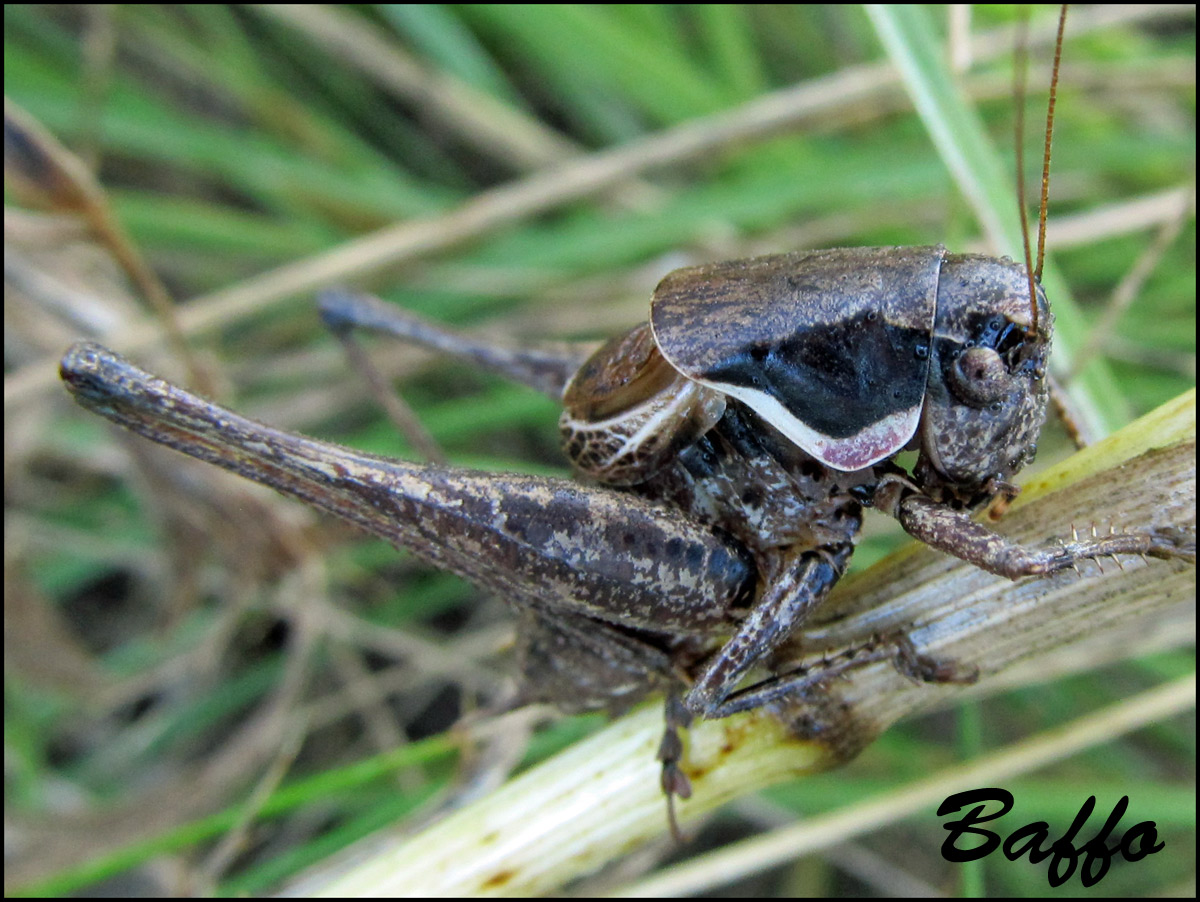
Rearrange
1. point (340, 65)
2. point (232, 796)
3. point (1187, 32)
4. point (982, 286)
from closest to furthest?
point (982, 286) → point (232, 796) → point (1187, 32) → point (340, 65)

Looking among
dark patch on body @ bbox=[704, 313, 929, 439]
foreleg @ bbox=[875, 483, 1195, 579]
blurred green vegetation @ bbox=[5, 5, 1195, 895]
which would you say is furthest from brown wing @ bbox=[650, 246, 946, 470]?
blurred green vegetation @ bbox=[5, 5, 1195, 895]

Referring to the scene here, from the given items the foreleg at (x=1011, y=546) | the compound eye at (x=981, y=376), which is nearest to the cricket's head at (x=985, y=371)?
the compound eye at (x=981, y=376)

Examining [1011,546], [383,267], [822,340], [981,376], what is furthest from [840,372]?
[383,267]

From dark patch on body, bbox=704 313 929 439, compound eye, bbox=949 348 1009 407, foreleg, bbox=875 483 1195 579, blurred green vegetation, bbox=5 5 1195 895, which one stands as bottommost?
foreleg, bbox=875 483 1195 579

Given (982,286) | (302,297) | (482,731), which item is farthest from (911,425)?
(302,297)

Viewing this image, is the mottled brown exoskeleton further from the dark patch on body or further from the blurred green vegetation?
the blurred green vegetation

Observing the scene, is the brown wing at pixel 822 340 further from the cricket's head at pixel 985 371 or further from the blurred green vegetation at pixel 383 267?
the blurred green vegetation at pixel 383 267

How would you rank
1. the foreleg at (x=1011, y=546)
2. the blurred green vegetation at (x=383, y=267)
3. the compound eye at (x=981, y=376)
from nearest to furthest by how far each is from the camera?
the foreleg at (x=1011, y=546), the compound eye at (x=981, y=376), the blurred green vegetation at (x=383, y=267)

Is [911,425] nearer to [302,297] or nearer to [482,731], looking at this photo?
[482,731]
